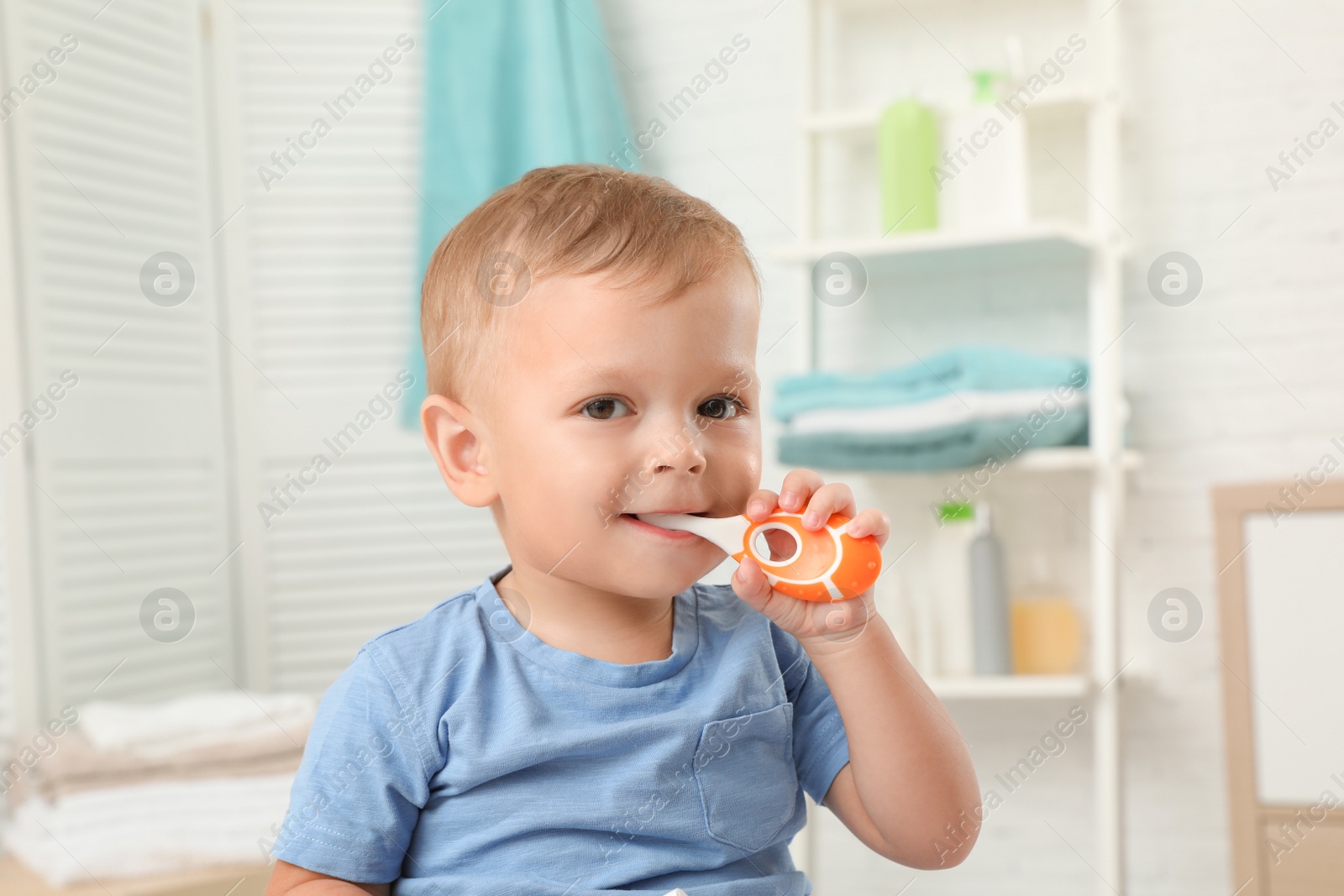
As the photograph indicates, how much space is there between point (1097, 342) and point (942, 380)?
0.27 m

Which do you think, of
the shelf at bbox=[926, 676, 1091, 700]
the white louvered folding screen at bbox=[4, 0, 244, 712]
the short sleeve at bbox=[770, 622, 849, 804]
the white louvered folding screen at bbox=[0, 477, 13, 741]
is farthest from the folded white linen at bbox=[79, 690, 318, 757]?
the short sleeve at bbox=[770, 622, 849, 804]

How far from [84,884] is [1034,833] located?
1440mm

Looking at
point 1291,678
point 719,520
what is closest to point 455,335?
point 719,520

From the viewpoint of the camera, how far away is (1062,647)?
1.84 meters

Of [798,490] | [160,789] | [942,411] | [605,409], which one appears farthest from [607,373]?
[160,789]

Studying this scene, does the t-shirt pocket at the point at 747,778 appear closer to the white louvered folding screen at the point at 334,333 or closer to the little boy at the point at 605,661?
the little boy at the point at 605,661

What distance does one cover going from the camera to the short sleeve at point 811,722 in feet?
2.66

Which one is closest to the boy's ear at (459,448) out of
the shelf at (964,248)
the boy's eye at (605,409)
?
the boy's eye at (605,409)

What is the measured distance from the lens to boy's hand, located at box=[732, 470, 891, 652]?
26.5 inches

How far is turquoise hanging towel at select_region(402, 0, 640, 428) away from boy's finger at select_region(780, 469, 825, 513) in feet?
4.72

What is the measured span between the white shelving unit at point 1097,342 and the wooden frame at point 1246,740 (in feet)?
0.70

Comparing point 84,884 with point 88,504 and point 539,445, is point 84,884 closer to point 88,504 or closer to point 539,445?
point 88,504

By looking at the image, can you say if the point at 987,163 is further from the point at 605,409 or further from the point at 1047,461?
the point at 605,409

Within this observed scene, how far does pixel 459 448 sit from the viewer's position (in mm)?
815
